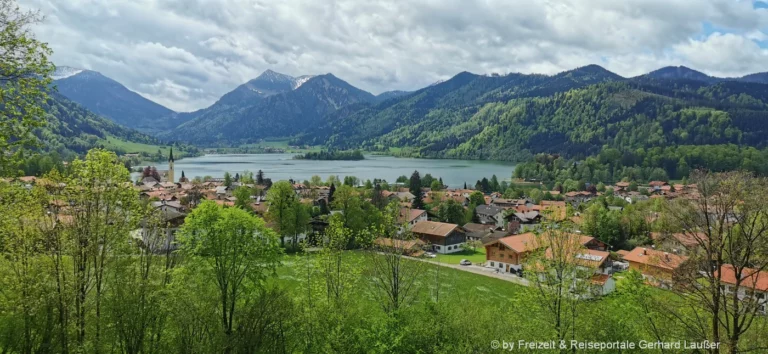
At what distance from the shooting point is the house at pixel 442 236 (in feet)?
185

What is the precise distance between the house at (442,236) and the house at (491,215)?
65.2 ft

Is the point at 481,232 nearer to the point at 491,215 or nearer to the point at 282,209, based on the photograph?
the point at 491,215

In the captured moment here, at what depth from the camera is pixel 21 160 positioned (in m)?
8.64

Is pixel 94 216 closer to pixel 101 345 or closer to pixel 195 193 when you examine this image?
pixel 101 345

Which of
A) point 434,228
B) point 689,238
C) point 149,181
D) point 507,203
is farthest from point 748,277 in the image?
point 149,181

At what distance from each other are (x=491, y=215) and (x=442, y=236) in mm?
26810

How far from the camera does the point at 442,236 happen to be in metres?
56.4

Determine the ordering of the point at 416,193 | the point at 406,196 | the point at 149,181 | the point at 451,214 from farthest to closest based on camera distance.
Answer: the point at 149,181, the point at 406,196, the point at 416,193, the point at 451,214

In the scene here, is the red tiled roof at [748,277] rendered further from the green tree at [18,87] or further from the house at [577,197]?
the house at [577,197]

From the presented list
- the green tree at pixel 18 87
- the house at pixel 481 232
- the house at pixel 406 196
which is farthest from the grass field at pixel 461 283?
the house at pixel 406 196

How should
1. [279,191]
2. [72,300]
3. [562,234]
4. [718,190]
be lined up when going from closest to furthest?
[718,190], [72,300], [562,234], [279,191]

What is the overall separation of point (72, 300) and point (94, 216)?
7.12 feet

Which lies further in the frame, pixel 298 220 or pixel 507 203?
pixel 507 203

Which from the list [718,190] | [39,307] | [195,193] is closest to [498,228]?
[195,193]
